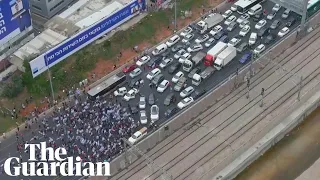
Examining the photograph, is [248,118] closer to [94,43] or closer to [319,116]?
[319,116]

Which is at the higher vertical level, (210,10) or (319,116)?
(210,10)

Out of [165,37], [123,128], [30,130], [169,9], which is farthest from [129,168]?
[169,9]

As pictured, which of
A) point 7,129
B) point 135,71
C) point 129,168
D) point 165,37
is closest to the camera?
point 129,168

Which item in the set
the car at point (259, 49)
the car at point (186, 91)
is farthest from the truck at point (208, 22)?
the car at point (186, 91)

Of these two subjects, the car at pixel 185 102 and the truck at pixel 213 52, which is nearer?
the car at pixel 185 102

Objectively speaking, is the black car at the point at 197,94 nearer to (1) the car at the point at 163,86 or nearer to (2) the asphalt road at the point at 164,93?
(2) the asphalt road at the point at 164,93

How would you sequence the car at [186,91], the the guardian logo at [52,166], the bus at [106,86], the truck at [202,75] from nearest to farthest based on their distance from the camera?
the the guardian logo at [52,166], the bus at [106,86], the car at [186,91], the truck at [202,75]
